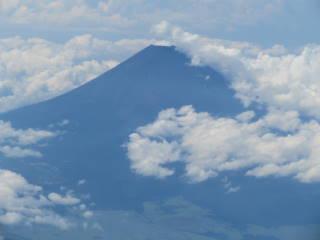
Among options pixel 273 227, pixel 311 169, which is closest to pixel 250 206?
pixel 273 227

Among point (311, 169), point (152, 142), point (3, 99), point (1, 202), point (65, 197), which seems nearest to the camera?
point (1, 202)

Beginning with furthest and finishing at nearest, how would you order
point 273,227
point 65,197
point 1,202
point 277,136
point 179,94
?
point 179,94
point 277,136
point 65,197
point 273,227
point 1,202

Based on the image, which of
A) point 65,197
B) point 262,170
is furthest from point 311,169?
point 65,197

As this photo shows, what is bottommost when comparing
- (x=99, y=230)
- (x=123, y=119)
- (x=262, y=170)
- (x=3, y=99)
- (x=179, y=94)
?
(x=99, y=230)

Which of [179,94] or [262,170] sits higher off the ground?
[179,94]

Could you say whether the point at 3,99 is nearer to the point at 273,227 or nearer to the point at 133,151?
the point at 133,151

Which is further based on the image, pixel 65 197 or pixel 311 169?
pixel 311 169
